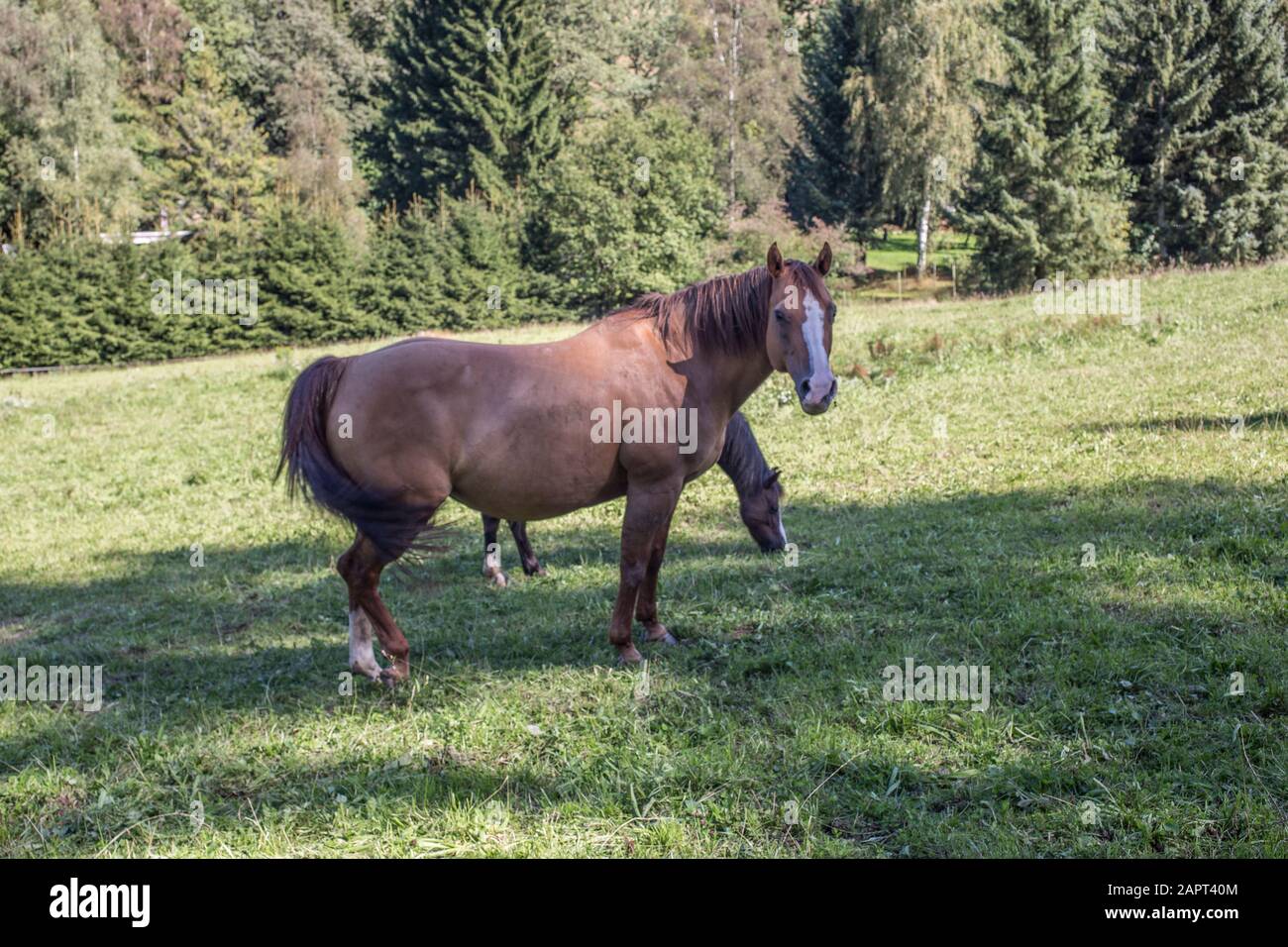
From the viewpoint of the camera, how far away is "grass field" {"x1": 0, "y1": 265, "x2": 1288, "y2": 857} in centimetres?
443

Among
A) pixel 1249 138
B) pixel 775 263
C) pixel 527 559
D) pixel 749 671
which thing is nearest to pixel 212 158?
pixel 1249 138

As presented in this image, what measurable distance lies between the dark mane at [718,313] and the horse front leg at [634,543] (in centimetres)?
100

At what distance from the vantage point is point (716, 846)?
4227 mm

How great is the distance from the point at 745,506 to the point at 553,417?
353cm

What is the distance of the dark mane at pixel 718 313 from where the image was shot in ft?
21.7

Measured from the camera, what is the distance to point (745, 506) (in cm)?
945

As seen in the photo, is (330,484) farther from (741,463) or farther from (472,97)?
(472,97)

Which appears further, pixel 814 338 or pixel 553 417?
pixel 553 417

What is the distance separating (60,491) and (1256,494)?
49.1 ft

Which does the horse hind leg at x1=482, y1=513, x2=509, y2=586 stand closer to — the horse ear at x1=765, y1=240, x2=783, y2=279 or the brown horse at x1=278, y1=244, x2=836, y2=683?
the brown horse at x1=278, y1=244, x2=836, y2=683

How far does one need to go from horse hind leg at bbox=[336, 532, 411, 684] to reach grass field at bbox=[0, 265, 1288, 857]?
0.66 feet

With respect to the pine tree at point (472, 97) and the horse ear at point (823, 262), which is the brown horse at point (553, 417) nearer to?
the horse ear at point (823, 262)

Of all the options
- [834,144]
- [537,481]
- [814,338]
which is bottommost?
[537,481]

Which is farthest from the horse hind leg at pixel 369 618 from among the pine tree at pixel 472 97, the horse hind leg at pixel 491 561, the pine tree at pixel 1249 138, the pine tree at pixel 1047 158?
the pine tree at pixel 472 97
